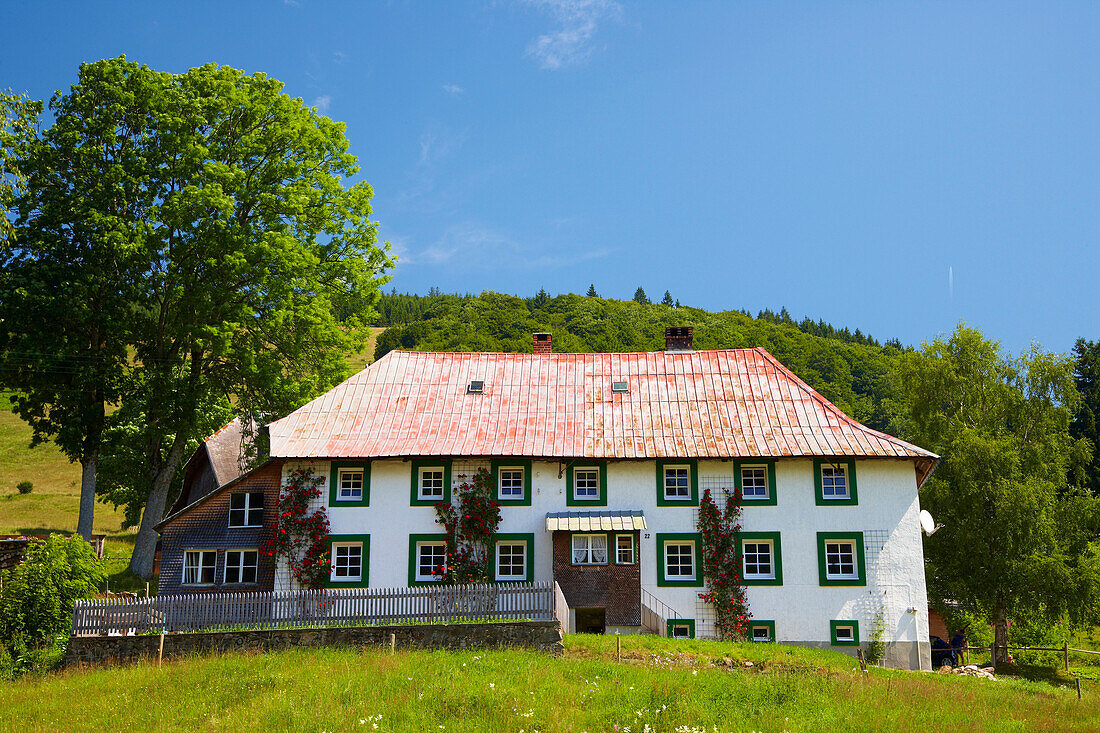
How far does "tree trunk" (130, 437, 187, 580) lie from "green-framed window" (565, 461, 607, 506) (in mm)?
15292

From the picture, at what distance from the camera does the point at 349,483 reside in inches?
1069

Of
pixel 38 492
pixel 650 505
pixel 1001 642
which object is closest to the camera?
pixel 650 505

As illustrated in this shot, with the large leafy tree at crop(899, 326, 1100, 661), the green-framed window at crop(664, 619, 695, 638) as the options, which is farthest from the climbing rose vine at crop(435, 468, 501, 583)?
the large leafy tree at crop(899, 326, 1100, 661)

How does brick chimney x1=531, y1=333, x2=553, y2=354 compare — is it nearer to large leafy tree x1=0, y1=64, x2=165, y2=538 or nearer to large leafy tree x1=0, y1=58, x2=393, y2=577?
large leafy tree x1=0, y1=58, x2=393, y2=577

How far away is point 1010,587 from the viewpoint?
33.2 metres

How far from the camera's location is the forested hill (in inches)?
3809

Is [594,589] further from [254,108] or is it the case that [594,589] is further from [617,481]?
[254,108]

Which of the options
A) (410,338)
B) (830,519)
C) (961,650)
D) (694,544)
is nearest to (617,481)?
(694,544)

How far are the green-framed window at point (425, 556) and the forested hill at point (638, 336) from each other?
67111 millimetres

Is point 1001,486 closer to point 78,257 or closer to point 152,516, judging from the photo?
point 152,516

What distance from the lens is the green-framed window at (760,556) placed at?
85.4 feet

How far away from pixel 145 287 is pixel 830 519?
83.6ft

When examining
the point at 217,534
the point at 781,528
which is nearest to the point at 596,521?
the point at 781,528

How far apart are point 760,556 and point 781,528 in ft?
3.62
